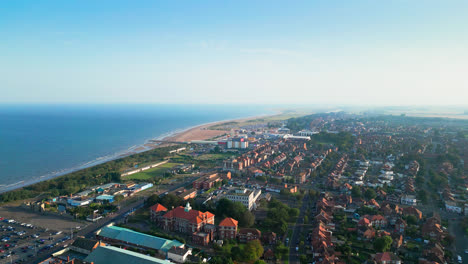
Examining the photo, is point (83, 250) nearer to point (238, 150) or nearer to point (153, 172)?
point (153, 172)

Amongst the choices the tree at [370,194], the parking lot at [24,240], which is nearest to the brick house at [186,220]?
the parking lot at [24,240]

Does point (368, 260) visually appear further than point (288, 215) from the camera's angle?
No

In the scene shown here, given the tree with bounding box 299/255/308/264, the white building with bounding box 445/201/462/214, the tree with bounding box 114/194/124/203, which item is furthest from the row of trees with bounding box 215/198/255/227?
the white building with bounding box 445/201/462/214

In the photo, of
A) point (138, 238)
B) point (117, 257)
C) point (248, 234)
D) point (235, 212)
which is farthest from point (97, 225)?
point (248, 234)

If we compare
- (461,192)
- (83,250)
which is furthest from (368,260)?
(461,192)

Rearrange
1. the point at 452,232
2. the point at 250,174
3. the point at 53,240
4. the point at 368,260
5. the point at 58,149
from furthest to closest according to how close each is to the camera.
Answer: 1. the point at 58,149
2. the point at 250,174
3. the point at 452,232
4. the point at 53,240
5. the point at 368,260

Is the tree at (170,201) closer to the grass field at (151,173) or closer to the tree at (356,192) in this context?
the grass field at (151,173)
